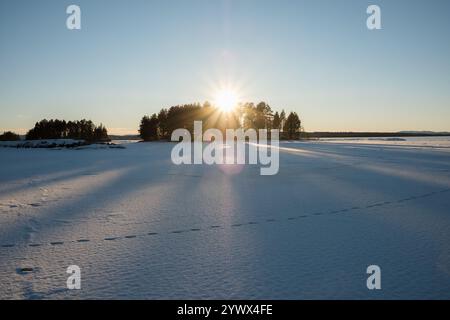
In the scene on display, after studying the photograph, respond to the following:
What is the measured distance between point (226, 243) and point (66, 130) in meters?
110

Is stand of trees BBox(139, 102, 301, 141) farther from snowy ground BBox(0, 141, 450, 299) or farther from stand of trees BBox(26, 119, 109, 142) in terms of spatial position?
snowy ground BBox(0, 141, 450, 299)

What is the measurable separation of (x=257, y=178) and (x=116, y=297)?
365 inches

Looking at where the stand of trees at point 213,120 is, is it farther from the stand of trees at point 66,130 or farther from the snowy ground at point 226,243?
the snowy ground at point 226,243

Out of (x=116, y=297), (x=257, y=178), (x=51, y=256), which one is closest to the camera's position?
(x=116, y=297)

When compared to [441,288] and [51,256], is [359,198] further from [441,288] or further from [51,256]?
[51,256]

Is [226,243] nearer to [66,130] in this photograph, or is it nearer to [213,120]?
[213,120]

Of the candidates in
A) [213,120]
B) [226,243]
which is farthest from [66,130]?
[226,243]

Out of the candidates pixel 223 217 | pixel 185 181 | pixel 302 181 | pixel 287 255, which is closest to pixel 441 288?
pixel 287 255

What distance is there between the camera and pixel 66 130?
101 meters

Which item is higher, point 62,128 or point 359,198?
point 62,128

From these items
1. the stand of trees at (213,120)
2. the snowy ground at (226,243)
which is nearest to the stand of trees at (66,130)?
the stand of trees at (213,120)

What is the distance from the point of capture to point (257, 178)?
11930 millimetres

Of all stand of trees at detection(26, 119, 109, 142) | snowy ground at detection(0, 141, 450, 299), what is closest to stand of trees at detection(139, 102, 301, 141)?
stand of trees at detection(26, 119, 109, 142)

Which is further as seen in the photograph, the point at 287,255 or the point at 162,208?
the point at 162,208
